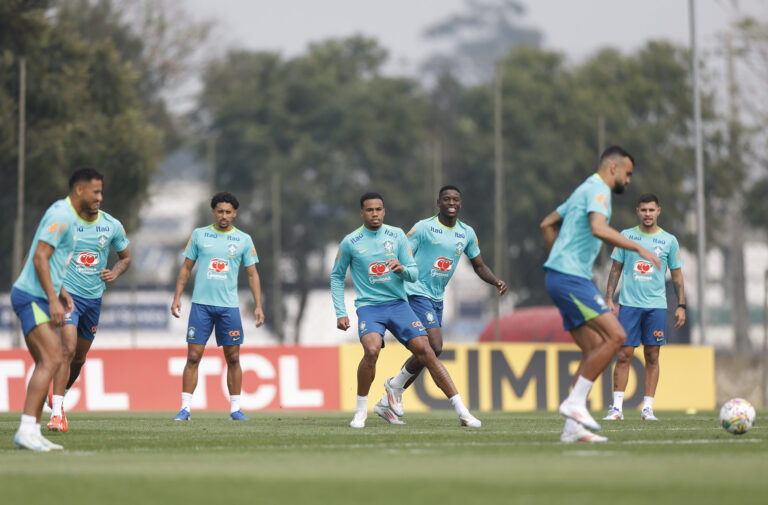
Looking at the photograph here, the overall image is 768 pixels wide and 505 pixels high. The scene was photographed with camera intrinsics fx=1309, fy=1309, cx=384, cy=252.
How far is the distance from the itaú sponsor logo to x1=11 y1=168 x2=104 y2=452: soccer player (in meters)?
7.10

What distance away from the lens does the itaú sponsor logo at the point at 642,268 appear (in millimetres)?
15102

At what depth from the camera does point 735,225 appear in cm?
4525

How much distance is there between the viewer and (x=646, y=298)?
15156mm

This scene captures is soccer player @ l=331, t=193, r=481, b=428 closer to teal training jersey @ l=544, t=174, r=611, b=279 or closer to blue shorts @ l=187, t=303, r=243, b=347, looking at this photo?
blue shorts @ l=187, t=303, r=243, b=347

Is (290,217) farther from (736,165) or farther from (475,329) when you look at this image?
(736,165)

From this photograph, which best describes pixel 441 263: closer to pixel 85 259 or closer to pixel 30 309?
pixel 85 259

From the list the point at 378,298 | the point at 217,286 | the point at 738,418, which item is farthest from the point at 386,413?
the point at 738,418

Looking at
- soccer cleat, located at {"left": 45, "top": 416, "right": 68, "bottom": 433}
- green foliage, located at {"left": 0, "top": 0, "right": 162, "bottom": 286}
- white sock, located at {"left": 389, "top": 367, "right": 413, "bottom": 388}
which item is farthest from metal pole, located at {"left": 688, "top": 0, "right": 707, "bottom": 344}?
soccer cleat, located at {"left": 45, "top": 416, "right": 68, "bottom": 433}

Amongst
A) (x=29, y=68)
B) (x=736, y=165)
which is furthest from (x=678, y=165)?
(x=29, y=68)

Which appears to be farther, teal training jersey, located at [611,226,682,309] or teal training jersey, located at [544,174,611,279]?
teal training jersey, located at [611,226,682,309]

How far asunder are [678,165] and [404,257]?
3571 centimetres

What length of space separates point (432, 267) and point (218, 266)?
249cm

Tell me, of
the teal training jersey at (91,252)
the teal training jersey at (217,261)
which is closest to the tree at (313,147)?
the teal training jersey at (217,261)

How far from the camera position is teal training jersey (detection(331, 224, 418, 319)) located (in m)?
13.3
